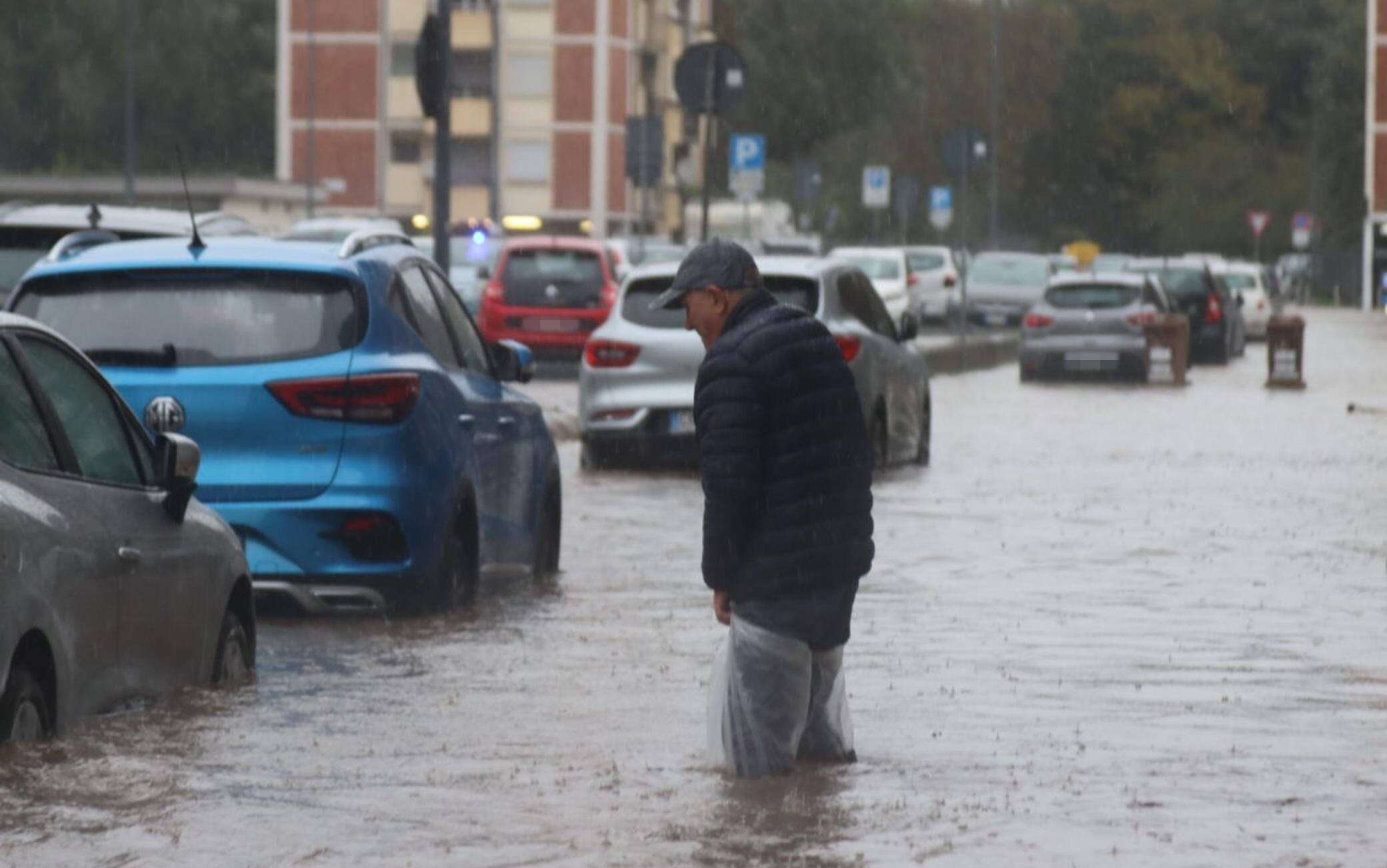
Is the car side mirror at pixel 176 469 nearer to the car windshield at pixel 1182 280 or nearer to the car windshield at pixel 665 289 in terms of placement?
the car windshield at pixel 665 289

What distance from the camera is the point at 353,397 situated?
12.3 metres

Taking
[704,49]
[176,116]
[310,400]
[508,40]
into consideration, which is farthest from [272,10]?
[310,400]

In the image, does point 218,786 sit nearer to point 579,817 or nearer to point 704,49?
point 579,817

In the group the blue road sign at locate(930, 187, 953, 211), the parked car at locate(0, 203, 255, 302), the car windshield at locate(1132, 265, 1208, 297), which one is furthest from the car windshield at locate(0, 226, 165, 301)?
the blue road sign at locate(930, 187, 953, 211)

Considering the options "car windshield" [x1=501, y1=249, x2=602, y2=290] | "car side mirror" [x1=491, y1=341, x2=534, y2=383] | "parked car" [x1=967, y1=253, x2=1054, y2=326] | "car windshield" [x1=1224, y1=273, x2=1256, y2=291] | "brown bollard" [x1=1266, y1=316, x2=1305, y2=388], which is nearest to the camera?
"car side mirror" [x1=491, y1=341, x2=534, y2=383]

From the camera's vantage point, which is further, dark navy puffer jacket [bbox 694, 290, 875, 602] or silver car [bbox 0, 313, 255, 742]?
dark navy puffer jacket [bbox 694, 290, 875, 602]

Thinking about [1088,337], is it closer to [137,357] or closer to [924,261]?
[924,261]

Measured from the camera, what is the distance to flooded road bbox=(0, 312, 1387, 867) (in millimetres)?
7672

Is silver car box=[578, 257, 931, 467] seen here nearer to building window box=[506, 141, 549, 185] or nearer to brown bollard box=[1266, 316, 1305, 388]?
brown bollard box=[1266, 316, 1305, 388]

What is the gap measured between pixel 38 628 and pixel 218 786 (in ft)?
2.09

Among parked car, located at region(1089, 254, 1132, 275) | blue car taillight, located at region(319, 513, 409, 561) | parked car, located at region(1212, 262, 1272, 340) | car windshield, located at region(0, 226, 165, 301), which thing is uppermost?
car windshield, located at region(0, 226, 165, 301)

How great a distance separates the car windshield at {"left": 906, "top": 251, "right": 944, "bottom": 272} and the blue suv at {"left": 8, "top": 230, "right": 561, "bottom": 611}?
51.4m

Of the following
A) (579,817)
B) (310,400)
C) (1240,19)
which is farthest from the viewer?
(1240,19)

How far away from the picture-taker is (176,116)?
117m
